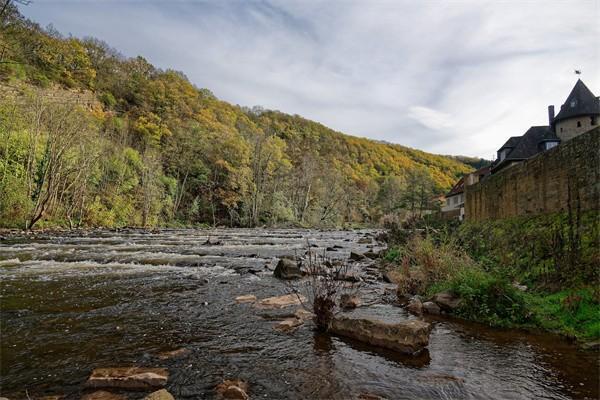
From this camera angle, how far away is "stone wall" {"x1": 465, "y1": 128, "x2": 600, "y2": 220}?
28.1 ft

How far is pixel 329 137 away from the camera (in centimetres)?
11150

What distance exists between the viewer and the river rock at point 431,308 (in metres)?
6.68

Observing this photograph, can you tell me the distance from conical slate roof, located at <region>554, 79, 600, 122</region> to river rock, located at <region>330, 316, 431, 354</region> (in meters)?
31.3

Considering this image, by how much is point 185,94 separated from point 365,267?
64.4m

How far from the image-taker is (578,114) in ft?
87.6

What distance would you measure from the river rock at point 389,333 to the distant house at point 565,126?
28950mm

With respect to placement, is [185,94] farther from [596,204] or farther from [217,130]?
[596,204]

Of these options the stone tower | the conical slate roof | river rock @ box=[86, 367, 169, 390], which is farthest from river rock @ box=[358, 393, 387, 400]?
the conical slate roof

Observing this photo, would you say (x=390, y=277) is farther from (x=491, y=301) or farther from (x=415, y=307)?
(x=491, y=301)

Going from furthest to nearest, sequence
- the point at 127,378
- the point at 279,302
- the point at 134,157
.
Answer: the point at 134,157 < the point at 279,302 < the point at 127,378

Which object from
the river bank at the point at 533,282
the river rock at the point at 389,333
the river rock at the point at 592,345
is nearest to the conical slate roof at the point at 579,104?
the river bank at the point at 533,282

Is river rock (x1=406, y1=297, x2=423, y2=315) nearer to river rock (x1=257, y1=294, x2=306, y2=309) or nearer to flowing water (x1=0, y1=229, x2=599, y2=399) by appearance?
flowing water (x1=0, y1=229, x2=599, y2=399)

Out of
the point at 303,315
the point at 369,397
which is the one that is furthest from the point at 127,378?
the point at 303,315

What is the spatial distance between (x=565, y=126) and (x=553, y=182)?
75.6ft
